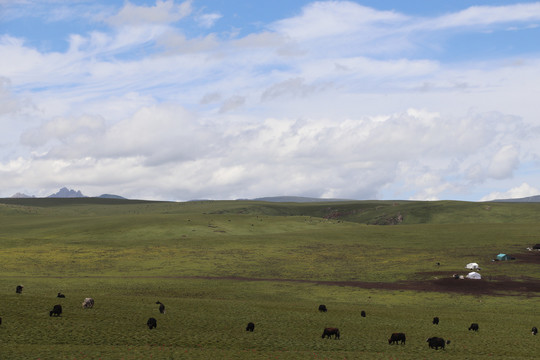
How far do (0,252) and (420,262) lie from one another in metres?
89.1

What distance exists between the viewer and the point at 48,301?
47.7 metres

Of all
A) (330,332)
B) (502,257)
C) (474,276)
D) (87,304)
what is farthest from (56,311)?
(502,257)

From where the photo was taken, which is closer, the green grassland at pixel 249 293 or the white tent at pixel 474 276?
the green grassland at pixel 249 293

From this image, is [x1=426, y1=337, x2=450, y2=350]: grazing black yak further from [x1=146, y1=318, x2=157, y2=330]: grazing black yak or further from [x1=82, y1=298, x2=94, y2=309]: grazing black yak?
[x1=82, y1=298, x2=94, y2=309]: grazing black yak

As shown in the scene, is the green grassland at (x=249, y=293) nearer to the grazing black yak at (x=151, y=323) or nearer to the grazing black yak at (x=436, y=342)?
the grazing black yak at (x=436, y=342)

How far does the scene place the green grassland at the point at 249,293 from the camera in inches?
1449

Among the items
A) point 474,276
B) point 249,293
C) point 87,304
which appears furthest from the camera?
point 474,276

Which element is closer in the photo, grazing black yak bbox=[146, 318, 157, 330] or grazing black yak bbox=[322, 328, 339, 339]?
grazing black yak bbox=[322, 328, 339, 339]

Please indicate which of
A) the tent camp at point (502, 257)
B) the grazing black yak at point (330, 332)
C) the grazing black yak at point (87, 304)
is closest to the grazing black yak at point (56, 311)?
the grazing black yak at point (87, 304)

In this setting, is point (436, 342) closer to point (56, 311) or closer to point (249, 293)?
point (56, 311)

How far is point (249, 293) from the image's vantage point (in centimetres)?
7169

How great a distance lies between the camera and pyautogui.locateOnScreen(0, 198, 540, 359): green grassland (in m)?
36.8

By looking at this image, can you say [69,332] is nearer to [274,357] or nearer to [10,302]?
[10,302]

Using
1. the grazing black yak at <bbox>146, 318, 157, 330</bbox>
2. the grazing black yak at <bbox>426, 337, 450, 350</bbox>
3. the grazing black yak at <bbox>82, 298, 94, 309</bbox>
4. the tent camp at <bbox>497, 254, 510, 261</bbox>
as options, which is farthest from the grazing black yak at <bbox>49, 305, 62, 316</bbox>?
the tent camp at <bbox>497, 254, 510, 261</bbox>
